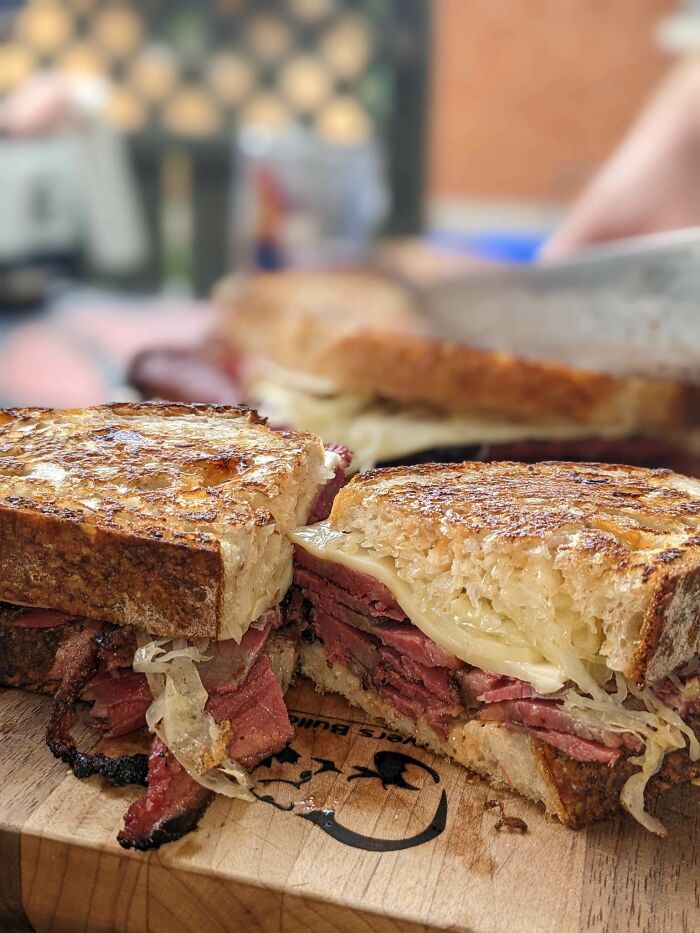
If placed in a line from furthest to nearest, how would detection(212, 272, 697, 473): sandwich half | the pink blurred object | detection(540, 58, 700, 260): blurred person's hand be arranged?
detection(540, 58, 700, 260): blurred person's hand
the pink blurred object
detection(212, 272, 697, 473): sandwich half

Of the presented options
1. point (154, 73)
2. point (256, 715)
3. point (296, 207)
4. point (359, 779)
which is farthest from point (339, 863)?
point (154, 73)

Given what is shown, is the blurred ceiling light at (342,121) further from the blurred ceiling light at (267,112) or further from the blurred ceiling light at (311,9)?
the blurred ceiling light at (311,9)

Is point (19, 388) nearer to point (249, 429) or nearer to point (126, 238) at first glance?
point (249, 429)

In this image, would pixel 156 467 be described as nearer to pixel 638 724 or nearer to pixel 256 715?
pixel 256 715

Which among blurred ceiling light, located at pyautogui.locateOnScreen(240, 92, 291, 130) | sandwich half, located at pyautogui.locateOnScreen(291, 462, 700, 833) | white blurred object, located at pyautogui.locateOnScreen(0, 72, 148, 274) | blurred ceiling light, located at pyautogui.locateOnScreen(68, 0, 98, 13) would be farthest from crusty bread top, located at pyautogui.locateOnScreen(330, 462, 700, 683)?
blurred ceiling light, located at pyautogui.locateOnScreen(68, 0, 98, 13)

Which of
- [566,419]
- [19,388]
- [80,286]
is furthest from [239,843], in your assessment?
[80,286]

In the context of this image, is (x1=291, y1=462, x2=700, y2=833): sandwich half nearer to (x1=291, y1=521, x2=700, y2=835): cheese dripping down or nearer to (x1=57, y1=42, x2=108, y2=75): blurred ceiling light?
(x1=291, y1=521, x2=700, y2=835): cheese dripping down
